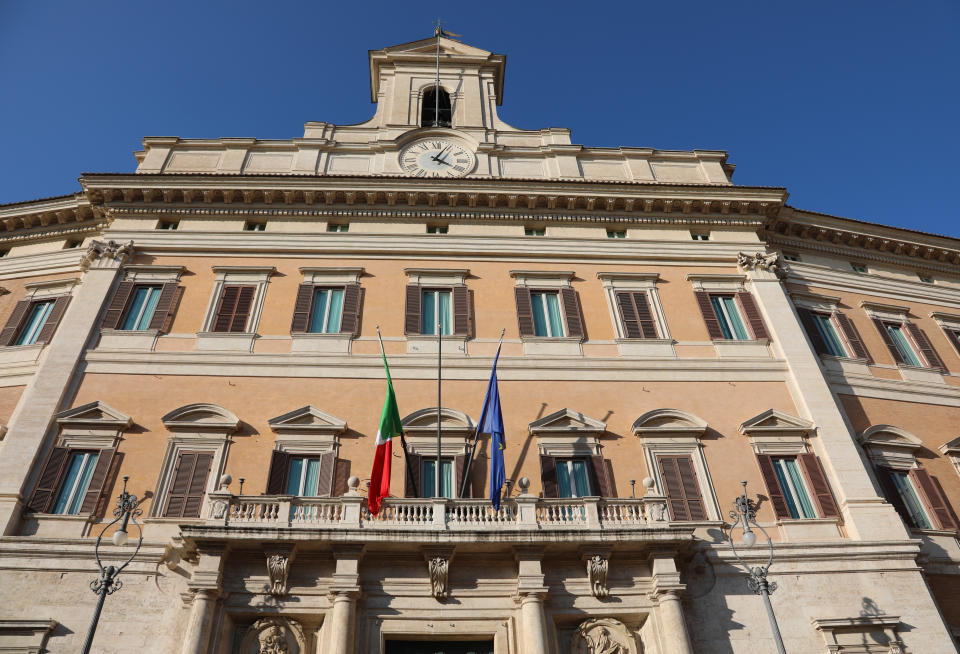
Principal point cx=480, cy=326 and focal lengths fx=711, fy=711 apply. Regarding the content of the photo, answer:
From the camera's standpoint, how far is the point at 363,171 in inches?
783

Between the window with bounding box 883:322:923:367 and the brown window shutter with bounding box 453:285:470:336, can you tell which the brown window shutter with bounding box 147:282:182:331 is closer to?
the brown window shutter with bounding box 453:285:470:336

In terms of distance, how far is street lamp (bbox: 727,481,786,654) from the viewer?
428 inches

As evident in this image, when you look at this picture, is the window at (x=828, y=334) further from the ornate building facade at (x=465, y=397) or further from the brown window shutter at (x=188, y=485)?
the brown window shutter at (x=188, y=485)

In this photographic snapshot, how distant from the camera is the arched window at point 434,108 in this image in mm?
22391

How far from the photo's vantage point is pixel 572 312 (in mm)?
17109

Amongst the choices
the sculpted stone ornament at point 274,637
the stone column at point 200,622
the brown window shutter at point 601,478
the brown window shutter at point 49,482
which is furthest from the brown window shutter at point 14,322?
the brown window shutter at point 601,478

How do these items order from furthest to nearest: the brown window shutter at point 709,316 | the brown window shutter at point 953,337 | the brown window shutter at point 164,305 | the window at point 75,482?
1. the brown window shutter at point 953,337
2. the brown window shutter at point 709,316
3. the brown window shutter at point 164,305
4. the window at point 75,482

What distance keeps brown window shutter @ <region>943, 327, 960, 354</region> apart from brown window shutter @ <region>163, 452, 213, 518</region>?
18778 millimetres

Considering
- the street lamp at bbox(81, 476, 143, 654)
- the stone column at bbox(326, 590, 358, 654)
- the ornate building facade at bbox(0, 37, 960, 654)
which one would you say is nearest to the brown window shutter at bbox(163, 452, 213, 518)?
the ornate building facade at bbox(0, 37, 960, 654)

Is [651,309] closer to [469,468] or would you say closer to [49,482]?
[469,468]

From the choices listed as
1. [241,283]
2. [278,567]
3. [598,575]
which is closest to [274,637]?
[278,567]

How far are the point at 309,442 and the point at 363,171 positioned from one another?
8.69m

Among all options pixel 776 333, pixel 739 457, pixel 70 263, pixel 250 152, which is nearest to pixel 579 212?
pixel 776 333

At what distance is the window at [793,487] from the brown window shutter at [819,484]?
5.6 inches
